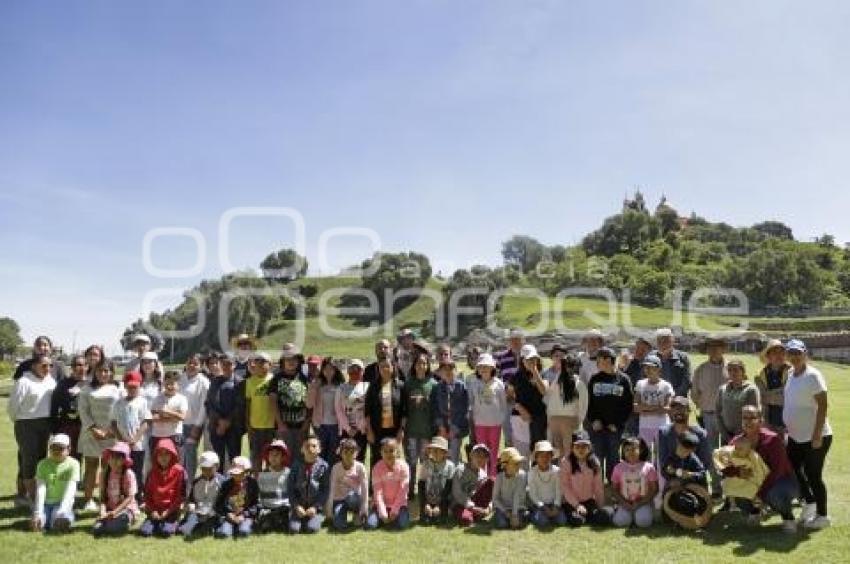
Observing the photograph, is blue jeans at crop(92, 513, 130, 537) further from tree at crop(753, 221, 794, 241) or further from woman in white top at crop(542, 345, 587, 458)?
tree at crop(753, 221, 794, 241)

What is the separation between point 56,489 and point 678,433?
7.36m

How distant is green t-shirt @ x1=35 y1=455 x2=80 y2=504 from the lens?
8.23 meters

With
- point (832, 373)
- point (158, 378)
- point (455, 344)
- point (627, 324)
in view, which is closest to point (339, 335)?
point (455, 344)

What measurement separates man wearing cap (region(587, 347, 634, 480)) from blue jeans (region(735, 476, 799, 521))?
165 cm

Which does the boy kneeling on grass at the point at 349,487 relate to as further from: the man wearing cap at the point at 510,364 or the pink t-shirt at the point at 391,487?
the man wearing cap at the point at 510,364

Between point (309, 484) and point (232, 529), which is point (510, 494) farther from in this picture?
point (232, 529)

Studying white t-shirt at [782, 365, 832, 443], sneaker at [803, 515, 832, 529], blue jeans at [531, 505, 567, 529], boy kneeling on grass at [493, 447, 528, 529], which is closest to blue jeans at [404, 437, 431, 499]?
boy kneeling on grass at [493, 447, 528, 529]

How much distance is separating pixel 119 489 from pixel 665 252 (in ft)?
313

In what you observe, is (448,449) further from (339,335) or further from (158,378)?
Result: (339,335)

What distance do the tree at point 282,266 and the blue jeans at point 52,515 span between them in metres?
106

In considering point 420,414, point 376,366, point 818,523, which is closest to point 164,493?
point 376,366

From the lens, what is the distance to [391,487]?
835 cm

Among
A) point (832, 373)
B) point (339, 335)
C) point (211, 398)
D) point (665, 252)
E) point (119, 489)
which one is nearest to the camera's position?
point (119, 489)

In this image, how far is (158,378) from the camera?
384 inches
